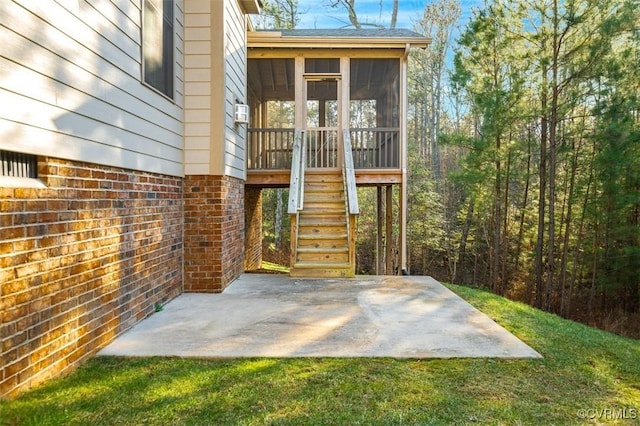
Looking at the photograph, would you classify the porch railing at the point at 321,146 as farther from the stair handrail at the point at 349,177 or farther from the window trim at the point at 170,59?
the window trim at the point at 170,59

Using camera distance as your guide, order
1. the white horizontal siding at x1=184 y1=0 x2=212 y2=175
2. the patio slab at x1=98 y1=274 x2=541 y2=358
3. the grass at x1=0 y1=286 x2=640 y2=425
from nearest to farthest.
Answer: the grass at x1=0 y1=286 x2=640 y2=425, the patio slab at x1=98 y1=274 x2=541 y2=358, the white horizontal siding at x1=184 y1=0 x2=212 y2=175

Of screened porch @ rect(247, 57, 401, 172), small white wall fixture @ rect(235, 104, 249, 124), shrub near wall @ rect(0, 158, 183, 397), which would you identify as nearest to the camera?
shrub near wall @ rect(0, 158, 183, 397)

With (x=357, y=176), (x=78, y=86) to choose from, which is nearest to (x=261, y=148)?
(x=357, y=176)

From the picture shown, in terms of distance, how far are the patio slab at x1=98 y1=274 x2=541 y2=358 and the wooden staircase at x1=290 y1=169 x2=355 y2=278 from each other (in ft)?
2.44

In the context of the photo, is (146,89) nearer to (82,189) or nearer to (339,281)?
(82,189)

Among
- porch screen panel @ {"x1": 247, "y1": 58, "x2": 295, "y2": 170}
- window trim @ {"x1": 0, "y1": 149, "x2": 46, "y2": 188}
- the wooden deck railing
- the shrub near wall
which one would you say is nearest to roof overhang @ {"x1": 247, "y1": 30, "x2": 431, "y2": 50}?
porch screen panel @ {"x1": 247, "y1": 58, "x2": 295, "y2": 170}

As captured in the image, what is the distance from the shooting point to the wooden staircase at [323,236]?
613cm

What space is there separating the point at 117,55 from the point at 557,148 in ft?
35.6

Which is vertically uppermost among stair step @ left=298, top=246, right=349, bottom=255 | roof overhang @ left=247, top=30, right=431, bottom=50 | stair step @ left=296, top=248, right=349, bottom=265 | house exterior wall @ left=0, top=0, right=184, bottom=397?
roof overhang @ left=247, top=30, right=431, bottom=50

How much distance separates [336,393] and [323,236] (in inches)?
165

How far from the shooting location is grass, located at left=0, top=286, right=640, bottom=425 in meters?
2.11

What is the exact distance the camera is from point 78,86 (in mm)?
2814

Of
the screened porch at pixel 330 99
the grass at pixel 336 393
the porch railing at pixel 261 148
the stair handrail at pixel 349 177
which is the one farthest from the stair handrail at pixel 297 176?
the grass at pixel 336 393

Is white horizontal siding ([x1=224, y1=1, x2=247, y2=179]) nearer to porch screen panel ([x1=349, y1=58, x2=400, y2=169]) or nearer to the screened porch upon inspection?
the screened porch
